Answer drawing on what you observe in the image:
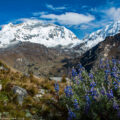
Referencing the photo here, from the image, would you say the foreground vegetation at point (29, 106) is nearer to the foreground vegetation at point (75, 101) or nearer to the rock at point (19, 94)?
the foreground vegetation at point (75, 101)

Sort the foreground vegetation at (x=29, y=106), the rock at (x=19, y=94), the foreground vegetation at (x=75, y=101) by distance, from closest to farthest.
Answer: the foreground vegetation at (x=75, y=101) < the foreground vegetation at (x=29, y=106) < the rock at (x=19, y=94)

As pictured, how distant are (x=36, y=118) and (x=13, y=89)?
7.72 feet

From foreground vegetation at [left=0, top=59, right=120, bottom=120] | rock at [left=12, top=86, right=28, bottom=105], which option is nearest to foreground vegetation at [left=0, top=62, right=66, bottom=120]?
foreground vegetation at [left=0, top=59, right=120, bottom=120]

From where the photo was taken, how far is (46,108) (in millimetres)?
7449

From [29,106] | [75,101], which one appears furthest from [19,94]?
[75,101]

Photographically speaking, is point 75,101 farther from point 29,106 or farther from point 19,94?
point 19,94

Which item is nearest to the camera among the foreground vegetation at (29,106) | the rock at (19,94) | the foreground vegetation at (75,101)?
the foreground vegetation at (75,101)

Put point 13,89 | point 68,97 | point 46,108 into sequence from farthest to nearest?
point 13,89 < point 46,108 < point 68,97

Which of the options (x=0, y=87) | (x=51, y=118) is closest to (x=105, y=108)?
(x=51, y=118)

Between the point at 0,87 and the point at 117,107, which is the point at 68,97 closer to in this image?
the point at 117,107

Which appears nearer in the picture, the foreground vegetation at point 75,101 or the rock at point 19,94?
the foreground vegetation at point 75,101

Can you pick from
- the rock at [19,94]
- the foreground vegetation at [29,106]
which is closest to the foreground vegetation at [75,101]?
the foreground vegetation at [29,106]

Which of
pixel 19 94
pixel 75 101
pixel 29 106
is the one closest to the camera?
pixel 75 101

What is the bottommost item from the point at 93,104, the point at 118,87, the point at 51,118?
the point at 51,118
